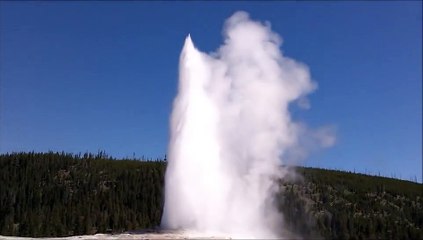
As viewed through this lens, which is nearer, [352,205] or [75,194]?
[352,205]

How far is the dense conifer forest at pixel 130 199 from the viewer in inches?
3056

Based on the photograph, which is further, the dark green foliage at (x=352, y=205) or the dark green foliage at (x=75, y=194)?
the dark green foliage at (x=75, y=194)

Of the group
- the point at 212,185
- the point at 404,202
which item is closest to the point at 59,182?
the point at 404,202

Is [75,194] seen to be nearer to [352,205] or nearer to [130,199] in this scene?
[130,199]

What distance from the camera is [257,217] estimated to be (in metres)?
42.8

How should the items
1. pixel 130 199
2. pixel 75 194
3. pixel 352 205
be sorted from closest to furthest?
pixel 352 205, pixel 130 199, pixel 75 194

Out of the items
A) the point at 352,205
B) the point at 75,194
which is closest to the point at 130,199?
the point at 75,194

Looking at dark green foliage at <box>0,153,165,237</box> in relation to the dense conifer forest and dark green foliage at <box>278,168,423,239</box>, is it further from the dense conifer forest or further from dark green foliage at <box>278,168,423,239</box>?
dark green foliage at <box>278,168,423,239</box>

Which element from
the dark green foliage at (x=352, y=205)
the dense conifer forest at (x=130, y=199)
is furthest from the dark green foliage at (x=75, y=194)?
the dark green foliage at (x=352, y=205)

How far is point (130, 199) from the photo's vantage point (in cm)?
10425

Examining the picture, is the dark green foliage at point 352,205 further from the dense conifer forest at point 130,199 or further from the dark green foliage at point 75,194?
the dark green foliage at point 75,194

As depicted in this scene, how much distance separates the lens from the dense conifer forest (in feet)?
255

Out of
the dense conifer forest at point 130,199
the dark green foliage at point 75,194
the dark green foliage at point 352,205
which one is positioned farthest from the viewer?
the dark green foliage at point 75,194

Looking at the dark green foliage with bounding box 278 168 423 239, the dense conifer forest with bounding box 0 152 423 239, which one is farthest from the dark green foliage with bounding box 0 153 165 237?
the dark green foliage with bounding box 278 168 423 239
